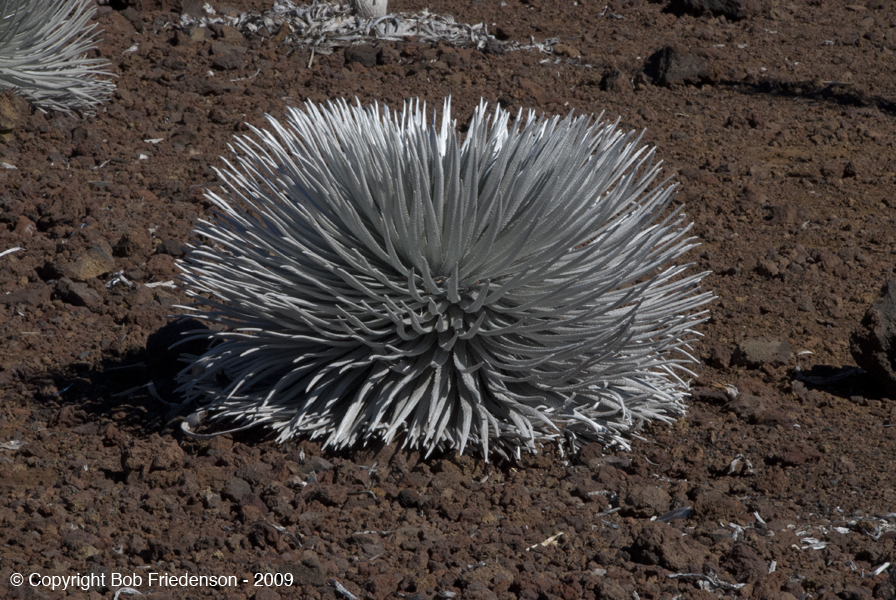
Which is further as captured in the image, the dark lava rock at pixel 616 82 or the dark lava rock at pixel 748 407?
the dark lava rock at pixel 616 82

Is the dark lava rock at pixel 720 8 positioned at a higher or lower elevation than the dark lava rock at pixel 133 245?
higher

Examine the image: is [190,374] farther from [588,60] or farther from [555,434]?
[588,60]

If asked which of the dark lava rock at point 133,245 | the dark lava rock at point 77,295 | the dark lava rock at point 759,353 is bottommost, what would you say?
the dark lava rock at point 77,295

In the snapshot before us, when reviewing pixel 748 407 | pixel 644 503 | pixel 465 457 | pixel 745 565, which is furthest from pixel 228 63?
pixel 745 565

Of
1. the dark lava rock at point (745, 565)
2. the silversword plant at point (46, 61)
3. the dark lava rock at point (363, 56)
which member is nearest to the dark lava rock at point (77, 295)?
the silversword plant at point (46, 61)

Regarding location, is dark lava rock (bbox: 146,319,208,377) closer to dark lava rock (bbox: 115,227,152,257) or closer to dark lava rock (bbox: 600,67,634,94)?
dark lava rock (bbox: 115,227,152,257)

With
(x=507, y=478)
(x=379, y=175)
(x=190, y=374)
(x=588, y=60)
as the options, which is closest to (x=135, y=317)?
(x=190, y=374)

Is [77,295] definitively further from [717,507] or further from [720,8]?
[720,8]

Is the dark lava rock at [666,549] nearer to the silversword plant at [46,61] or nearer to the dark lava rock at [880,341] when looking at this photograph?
the dark lava rock at [880,341]
